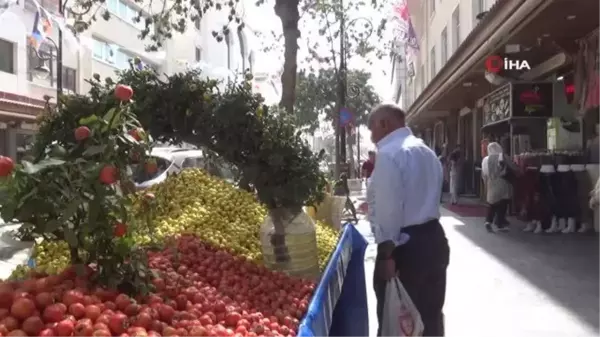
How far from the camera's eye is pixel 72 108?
140 inches

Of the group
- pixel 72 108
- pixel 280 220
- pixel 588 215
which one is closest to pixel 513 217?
pixel 588 215

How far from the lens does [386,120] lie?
4246 millimetres

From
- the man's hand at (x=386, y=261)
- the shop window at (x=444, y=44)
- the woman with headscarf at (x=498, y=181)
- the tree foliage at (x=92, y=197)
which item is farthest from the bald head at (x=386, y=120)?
the shop window at (x=444, y=44)

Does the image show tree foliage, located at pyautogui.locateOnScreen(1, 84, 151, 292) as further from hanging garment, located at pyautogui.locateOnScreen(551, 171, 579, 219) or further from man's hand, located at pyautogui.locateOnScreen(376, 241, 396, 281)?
hanging garment, located at pyautogui.locateOnScreen(551, 171, 579, 219)

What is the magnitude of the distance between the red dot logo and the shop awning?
1.23ft

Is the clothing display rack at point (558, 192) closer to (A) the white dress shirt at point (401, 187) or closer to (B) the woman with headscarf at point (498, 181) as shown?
(B) the woman with headscarf at point (498, 181)

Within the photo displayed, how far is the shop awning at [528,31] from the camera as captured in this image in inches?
324

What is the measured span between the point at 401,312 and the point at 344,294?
100 cm

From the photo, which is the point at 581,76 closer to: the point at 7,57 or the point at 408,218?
the point at 408,218

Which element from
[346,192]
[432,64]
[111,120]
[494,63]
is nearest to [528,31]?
[494,63]

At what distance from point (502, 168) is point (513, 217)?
313cm

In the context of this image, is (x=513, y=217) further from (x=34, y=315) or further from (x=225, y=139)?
(x=34, y=315)

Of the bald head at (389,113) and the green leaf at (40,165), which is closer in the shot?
the green leaf at (40,165)

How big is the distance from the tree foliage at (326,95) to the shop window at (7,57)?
13002 mm
